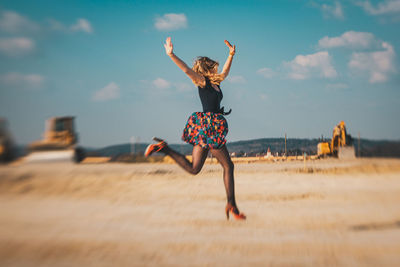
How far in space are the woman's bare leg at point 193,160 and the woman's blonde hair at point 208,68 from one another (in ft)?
2.66

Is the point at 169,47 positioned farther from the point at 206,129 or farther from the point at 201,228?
the point at 201,228

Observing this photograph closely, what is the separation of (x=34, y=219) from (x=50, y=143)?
1244cm

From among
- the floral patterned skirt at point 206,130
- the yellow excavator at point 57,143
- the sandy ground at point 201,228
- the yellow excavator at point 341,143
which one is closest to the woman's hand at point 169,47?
the floral patterned skirt at point 206,130

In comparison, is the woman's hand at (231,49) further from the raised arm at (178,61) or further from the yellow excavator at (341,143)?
the yellow excavator at (341,143)

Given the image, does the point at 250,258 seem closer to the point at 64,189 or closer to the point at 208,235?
the point at 208,235

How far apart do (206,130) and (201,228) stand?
3.58ft

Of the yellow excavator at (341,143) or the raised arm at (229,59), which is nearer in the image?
the raised arm at (229,59)

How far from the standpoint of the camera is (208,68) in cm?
471

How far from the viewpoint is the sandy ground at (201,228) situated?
11.0 feet

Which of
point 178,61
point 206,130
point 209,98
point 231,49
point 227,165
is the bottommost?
point 227,165

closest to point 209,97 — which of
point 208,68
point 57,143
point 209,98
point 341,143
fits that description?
point 209,98

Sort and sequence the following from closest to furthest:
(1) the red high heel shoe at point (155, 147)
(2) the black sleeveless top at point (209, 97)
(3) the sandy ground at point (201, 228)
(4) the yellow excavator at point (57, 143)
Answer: (3) the sandy ground at point (201, 228) → (1) the red high heel shoe at point (155, 147) → (2) the black sleeveless top at point (209, 97) → (4) the yellow excavator at point (57, 143)

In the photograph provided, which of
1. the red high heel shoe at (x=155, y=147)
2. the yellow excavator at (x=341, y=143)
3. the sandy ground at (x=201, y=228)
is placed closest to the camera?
the sandy ground at (x=201, y=228)

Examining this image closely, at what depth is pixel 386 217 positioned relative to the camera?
5.21 metres
